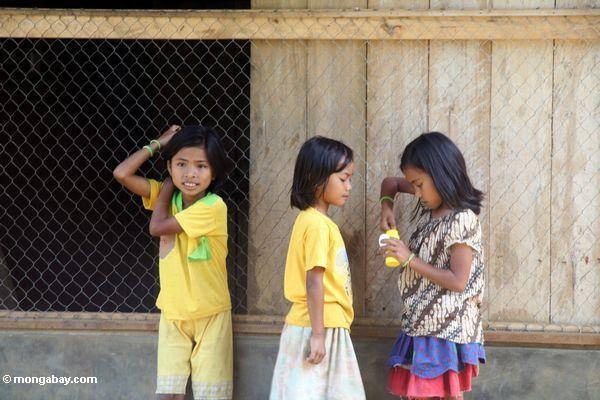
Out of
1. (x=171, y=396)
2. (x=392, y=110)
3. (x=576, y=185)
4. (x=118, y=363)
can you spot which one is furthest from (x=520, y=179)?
(x=118, y=363)

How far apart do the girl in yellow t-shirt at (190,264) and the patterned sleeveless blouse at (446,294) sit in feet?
2.52

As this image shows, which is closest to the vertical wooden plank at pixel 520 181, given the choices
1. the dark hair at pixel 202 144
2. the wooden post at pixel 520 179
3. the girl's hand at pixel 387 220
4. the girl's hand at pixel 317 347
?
the wooden post at pixel 520 179

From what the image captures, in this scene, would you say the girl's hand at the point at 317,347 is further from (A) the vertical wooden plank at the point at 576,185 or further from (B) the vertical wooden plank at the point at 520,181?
(A) the vertical wooden plank at the point at 576,185

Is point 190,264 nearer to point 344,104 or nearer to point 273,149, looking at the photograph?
point 273,149

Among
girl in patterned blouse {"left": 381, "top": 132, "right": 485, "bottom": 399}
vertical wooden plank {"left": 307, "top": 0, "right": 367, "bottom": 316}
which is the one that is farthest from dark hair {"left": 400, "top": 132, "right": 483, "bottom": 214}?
vertical wooden plank {"left": 307, "top": 0, "right": 367, "bottom": 316}

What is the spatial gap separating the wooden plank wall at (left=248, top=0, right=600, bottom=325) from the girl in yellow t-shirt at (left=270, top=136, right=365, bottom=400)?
0.52 m

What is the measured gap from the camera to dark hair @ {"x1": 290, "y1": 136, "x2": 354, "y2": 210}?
2.62 m

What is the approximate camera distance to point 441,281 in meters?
2.55

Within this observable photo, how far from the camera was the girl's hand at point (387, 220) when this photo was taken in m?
2.87

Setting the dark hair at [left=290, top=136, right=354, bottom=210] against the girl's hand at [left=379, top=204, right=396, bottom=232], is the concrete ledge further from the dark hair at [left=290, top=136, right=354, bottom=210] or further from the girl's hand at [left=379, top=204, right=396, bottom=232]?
the dark hair at [left=290, top=136, right=354, bottom=210]

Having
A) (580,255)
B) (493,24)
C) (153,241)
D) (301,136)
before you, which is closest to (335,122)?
(301,136)

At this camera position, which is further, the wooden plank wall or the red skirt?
the wooden plank wall

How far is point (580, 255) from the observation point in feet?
10.3

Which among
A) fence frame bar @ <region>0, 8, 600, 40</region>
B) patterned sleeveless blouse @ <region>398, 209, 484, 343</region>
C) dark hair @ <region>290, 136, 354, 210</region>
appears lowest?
patterned sleeveless blouse @ <region>398, 209, 484, 343</region>
